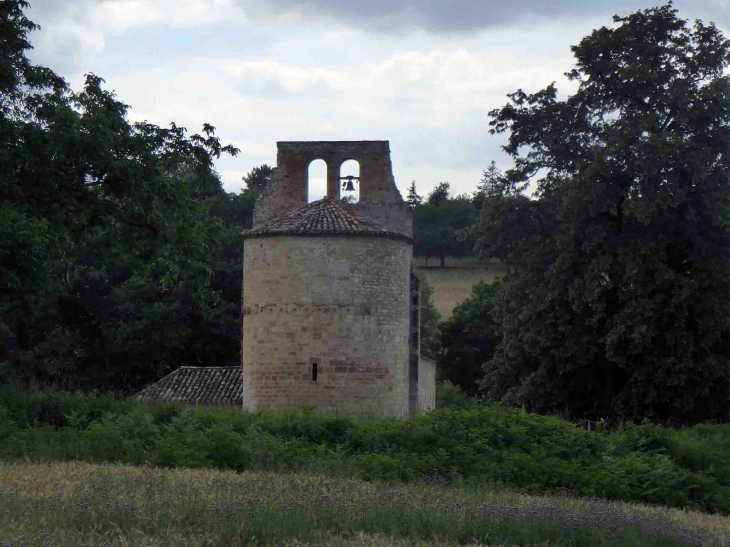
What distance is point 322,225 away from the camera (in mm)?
31688

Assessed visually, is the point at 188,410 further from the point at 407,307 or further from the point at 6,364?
the point at 6,364

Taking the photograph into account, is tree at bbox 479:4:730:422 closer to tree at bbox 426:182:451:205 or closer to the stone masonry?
the stone masonry

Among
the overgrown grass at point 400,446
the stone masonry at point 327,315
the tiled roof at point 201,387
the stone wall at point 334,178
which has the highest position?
the stone wall at point 334,178

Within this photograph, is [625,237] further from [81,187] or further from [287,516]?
[287,516]

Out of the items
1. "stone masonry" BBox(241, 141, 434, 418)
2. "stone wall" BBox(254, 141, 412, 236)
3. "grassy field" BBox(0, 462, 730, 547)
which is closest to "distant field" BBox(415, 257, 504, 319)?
"stone wall" BBox(254, 141, 412, 236)

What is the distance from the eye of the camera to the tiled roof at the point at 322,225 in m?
31.3

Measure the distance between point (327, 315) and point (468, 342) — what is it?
28.1 m

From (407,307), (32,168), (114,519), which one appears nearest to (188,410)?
(32,168)

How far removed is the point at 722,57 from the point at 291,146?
13668mm

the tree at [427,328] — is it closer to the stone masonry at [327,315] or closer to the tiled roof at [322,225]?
the tiled roof at [322,225]

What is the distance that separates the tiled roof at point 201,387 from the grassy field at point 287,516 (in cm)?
2478

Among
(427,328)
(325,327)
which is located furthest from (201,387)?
(427,328)

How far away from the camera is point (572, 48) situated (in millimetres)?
30766

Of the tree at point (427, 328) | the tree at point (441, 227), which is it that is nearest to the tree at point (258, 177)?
the tree at point (441, 227)
